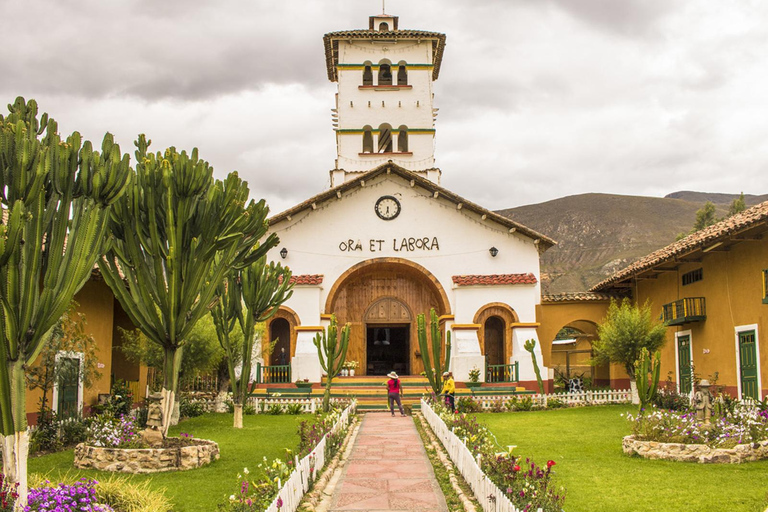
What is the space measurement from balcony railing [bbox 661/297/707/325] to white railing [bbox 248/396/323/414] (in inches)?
454

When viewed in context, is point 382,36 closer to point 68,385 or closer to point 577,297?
point 577,297

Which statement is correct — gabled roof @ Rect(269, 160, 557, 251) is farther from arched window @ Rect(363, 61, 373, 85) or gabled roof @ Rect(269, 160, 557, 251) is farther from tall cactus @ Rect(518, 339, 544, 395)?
arched window @ Rect(363, 61, 373, 85)

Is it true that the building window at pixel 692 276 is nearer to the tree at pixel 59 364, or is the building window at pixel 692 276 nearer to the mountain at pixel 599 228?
the tree at pixel 59 364

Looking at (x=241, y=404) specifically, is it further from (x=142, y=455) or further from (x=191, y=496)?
(x=191, y=496)

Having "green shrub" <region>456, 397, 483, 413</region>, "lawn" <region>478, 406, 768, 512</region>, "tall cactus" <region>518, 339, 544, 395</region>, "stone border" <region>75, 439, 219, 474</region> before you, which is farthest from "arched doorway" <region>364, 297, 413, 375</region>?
"stone border" <region>75, 439, 219, 474</region>

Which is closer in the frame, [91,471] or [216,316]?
[91,471]

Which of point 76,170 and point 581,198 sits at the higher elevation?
point 581,198

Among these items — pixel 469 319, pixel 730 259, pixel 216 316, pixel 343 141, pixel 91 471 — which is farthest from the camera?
pixel 343 141

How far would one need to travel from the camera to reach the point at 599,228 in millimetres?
134250

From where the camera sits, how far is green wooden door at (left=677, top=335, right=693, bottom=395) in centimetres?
2377

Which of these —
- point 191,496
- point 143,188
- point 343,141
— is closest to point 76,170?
point 143,188

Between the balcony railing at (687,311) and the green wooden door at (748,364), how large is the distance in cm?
232

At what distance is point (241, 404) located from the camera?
18891 millimetres

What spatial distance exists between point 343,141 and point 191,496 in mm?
24883
